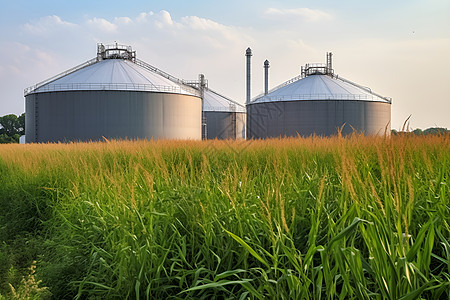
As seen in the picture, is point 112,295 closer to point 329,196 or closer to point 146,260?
point 146,260

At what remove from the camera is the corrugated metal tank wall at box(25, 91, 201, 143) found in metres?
22.0

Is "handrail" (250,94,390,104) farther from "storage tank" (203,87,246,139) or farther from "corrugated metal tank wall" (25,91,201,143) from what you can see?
"corrugated metal tank wall" (25,91,201,143)

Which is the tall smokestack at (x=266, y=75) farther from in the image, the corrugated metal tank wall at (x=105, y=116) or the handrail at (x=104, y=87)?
the handrail at (x=104, y=87)

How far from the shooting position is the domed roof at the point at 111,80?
75.2 ft

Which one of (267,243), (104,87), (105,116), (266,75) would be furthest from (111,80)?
(266,75)

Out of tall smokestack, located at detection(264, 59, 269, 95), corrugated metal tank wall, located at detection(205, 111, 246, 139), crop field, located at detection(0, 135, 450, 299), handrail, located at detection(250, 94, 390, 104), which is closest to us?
crop field, located at detection(0, 135, 450, 299)

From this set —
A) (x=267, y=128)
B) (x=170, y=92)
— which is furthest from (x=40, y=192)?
(x=267, y=128)

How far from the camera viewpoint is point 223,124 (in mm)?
35969

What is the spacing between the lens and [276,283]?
2436 mm

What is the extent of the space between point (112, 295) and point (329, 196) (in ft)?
7.43

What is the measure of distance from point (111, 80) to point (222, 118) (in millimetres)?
14429

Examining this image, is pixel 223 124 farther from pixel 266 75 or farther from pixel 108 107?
pixel 108 107

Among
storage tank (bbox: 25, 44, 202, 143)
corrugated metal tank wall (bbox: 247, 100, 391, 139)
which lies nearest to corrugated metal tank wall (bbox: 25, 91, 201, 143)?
storage tank (bbox: 25, 44, 202, 143)

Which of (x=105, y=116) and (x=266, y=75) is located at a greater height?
(x=266, y=75)
